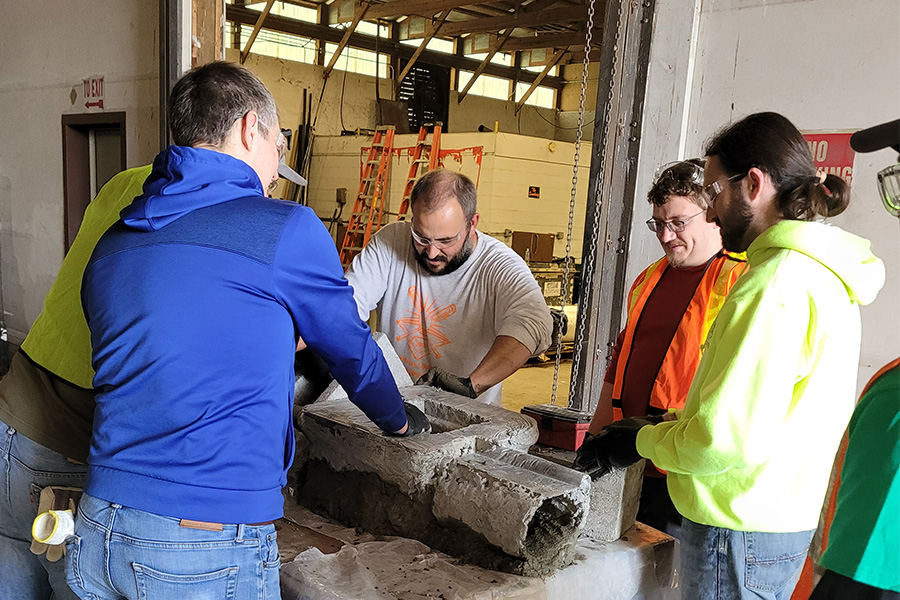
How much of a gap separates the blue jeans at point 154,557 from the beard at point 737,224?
4.22 feet

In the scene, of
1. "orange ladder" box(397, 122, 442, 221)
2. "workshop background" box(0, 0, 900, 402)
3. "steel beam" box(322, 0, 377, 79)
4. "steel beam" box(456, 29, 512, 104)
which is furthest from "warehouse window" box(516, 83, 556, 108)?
"orange ladder" box(397, 122, 442, 221)

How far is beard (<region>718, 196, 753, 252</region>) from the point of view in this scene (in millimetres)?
1711

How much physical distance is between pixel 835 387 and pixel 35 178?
6561mm

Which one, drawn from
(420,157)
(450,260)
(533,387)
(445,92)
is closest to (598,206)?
(450,260)

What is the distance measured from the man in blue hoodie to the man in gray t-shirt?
150cm

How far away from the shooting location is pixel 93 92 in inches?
215

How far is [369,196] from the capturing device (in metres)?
10.1

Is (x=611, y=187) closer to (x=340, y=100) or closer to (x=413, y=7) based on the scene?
(x=413, y=7)

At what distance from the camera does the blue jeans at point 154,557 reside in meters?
1.38

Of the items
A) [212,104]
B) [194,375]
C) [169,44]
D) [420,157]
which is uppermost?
[169,44]

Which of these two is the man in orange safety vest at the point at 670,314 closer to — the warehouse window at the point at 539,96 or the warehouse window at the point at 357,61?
the warehouse window at the point at 357,61

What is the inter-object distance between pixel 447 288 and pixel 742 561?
184cm

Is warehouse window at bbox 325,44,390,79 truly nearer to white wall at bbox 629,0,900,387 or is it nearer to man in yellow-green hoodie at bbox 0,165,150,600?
white wall at bbox 629,0,900,387

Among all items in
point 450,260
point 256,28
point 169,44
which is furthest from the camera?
point 256,28
